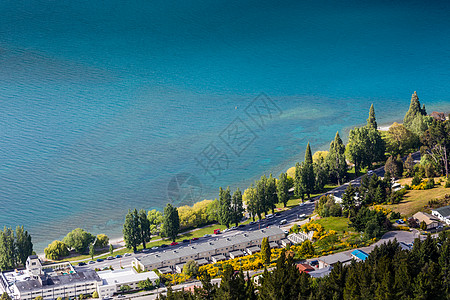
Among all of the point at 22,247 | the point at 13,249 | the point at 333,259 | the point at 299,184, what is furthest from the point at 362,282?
the point at 13,249

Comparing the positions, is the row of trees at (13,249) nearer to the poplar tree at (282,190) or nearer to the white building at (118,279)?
the white building at (118,279)

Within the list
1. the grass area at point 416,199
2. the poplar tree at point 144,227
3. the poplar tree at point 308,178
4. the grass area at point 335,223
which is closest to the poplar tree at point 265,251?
the grass area at point 335,223

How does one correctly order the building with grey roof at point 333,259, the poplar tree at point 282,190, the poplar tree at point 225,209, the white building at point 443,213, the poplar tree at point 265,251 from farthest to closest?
1. the poplar tree at point 282,190
2. the poplar tree at point 225,209
3. the white building at point 443,213
4. the poplar tree at point 265,251
5. the building with grey roof at point 333,259

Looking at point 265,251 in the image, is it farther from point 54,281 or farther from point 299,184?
point 54,281

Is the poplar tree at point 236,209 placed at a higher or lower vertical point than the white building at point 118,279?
higher

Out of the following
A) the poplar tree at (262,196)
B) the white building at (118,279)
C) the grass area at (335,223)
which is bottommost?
the white building at (118,279)

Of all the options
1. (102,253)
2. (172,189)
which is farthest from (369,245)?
(172,189)

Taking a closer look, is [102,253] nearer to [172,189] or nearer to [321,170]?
[172,189]

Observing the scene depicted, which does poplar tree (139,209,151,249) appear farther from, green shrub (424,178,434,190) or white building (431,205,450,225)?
green shrub (424,178,434,190)
